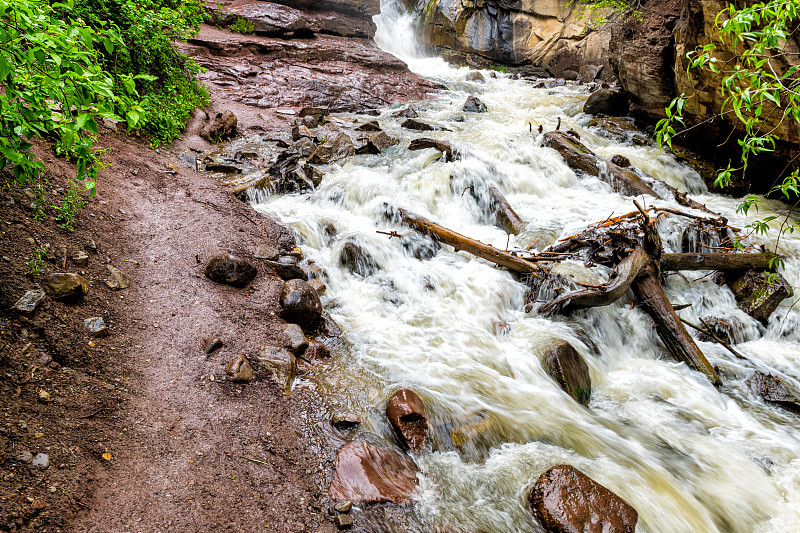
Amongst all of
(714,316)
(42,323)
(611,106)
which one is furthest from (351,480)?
(611,106)

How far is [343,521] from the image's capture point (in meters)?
2.31

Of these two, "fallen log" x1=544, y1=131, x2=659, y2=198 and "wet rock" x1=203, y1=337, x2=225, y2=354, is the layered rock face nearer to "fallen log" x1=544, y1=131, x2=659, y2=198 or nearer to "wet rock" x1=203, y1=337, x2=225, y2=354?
"fallen log" x1=544, y1=131, x2=659, y2=198

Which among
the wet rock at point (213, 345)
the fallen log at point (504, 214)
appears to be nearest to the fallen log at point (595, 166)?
the fallen log at point (504, 214)

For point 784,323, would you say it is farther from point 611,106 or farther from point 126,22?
point 126,22

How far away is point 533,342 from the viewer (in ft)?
13.9

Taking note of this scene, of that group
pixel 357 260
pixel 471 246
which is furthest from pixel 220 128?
pixel 471 246

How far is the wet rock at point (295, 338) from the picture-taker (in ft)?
12.0

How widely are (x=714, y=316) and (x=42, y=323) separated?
6.84 metres

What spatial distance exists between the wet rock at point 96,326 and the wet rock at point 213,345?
69 centimetres

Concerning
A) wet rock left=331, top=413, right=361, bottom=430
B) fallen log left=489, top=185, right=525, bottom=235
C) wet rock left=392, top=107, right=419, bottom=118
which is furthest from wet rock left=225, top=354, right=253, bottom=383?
wet rock left=392, top=107, right=419, bottom=118

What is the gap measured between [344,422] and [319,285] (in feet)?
6.80

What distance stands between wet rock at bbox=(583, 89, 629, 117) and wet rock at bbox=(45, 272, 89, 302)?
13.4 metres

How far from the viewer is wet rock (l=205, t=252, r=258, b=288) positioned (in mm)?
4070

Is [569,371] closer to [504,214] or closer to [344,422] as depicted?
[344,422]
